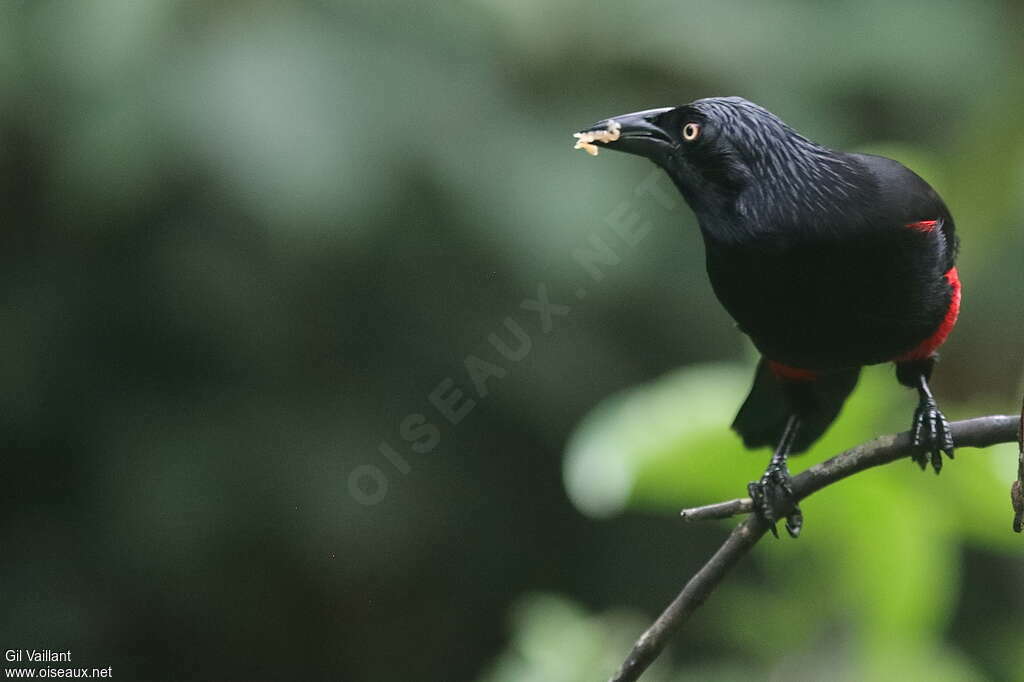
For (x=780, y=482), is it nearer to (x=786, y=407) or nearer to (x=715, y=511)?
(x=786, y=407)

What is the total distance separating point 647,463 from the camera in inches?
113

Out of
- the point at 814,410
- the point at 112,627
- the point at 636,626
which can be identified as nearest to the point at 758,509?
the point at 814,410

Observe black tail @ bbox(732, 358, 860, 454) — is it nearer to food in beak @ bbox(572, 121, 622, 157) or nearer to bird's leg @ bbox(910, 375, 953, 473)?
bird's leg @ bbox(910, 375, 953, 473)

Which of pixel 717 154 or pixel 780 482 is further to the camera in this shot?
pixel 780 482

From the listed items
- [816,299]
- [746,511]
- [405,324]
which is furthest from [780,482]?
[405,324]

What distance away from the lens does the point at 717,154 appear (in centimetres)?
254

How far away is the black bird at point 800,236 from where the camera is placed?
8.09 ft

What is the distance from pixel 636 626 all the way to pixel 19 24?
99.2 inches

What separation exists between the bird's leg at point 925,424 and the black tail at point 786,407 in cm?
14

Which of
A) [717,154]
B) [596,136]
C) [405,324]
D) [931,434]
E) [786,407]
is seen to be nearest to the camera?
[596,136]

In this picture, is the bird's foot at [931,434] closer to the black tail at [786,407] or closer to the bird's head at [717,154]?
the black tail at [786,407]

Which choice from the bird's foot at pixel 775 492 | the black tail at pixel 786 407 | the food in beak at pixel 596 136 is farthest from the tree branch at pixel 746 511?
the black tail at pixel 786 407

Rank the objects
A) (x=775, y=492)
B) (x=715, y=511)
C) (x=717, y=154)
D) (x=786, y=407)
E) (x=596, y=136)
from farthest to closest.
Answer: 1. (x=786, y=407)
2. (x=775, y=492)
3. (x=717, y=154)
4. (x=596, y=136)
5. (x=715, y=511)

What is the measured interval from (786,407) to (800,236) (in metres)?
0.83
